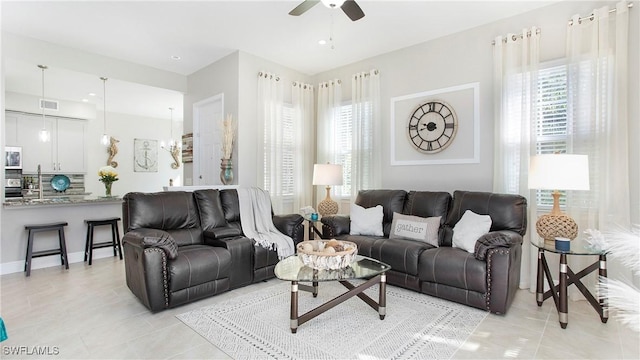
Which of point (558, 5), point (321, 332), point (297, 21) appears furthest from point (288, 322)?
point (558, 5)

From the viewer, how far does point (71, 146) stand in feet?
22.5

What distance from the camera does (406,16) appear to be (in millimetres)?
3635

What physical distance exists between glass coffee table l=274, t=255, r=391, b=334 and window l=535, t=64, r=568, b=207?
83.2 inches

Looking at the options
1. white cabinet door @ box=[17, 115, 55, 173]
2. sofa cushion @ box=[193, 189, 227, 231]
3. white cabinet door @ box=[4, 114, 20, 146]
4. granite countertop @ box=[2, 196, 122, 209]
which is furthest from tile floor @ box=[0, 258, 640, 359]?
white cabinet door @ box=[4, 114, 20, 146]

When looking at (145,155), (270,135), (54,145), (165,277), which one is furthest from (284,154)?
(54,145)

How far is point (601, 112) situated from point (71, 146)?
8754 millimetres

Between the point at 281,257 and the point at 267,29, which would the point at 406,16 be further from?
the point at 281,257

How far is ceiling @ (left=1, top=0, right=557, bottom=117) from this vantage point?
11.3 ft

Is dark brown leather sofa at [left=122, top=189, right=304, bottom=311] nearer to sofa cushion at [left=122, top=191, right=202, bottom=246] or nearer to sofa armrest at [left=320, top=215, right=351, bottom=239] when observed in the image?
sofa cushion at [left=122, top=191, right=202, bottom=246]

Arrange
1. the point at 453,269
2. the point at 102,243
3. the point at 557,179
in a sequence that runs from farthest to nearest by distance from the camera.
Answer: the point at 102,243 < the point at 453,269 < the point at 557,179

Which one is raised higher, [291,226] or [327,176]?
[327,176]

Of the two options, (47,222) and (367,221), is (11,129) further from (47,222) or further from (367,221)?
(367,221)

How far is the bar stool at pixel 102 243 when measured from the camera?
4.42 metres

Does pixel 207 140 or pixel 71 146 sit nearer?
pixel 207 140
